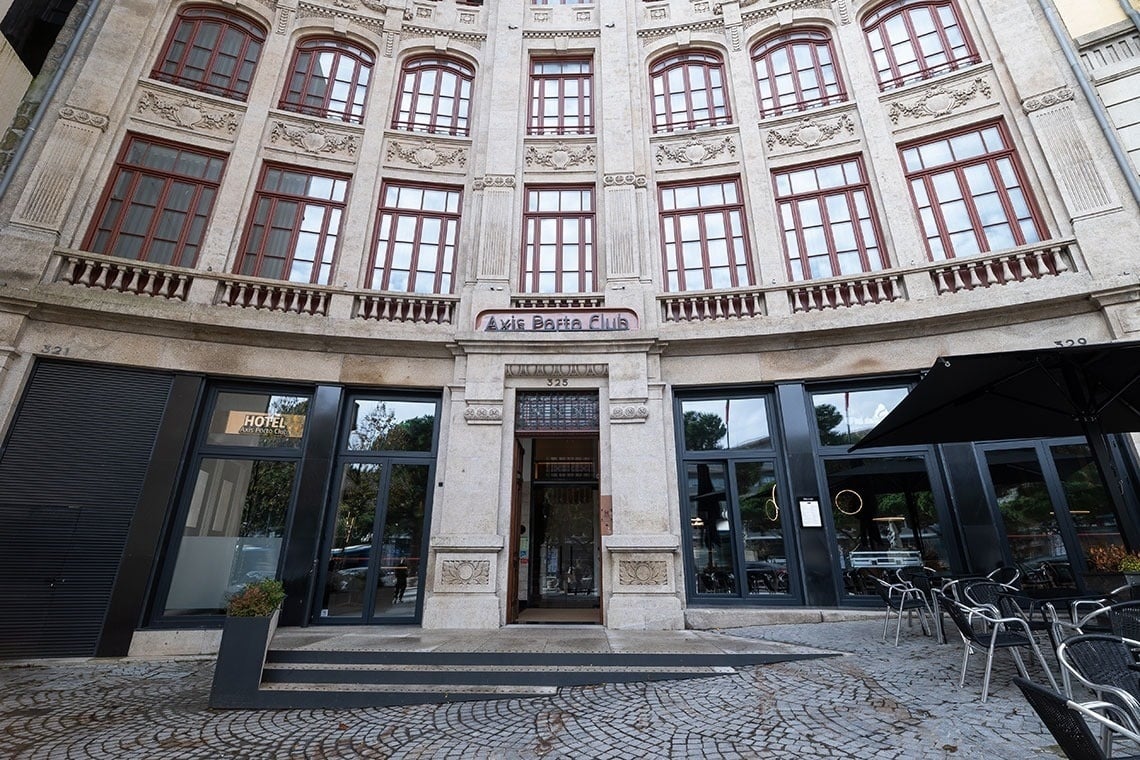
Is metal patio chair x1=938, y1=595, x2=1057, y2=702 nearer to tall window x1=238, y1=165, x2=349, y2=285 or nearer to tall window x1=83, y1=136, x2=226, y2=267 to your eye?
tall window x1=238, y1=165, x2=349, y2=285

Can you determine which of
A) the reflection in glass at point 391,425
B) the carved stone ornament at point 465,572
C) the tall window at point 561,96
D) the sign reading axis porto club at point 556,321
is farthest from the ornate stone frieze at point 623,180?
the carved stone ornament at point 465,572

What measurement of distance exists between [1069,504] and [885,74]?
29.0 ft

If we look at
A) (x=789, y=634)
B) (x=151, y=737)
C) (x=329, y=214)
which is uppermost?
(x=329, y=214)

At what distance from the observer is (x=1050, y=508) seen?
7.83m

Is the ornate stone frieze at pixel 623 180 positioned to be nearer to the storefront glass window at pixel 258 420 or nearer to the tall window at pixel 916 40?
the tall window at pixel 916 40

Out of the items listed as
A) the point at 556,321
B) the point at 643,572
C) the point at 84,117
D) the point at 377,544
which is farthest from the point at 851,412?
the point at 84,117

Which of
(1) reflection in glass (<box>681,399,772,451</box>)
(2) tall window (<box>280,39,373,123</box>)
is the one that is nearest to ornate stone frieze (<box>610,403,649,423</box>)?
(1) reflection in glass (<box>681,399,772,451</box>)

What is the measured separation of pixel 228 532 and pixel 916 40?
16.3 metres

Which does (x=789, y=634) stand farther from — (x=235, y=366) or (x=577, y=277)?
(x=235, y=366)

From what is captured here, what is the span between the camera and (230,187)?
32.3 ft

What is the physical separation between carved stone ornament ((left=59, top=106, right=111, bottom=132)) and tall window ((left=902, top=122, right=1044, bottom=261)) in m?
15.2

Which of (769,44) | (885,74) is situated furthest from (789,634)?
(769,44)

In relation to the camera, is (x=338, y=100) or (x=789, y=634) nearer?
(x=789, y=634)

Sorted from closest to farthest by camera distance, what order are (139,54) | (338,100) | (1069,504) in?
(1069,504)
(139,54)
(338,100)
